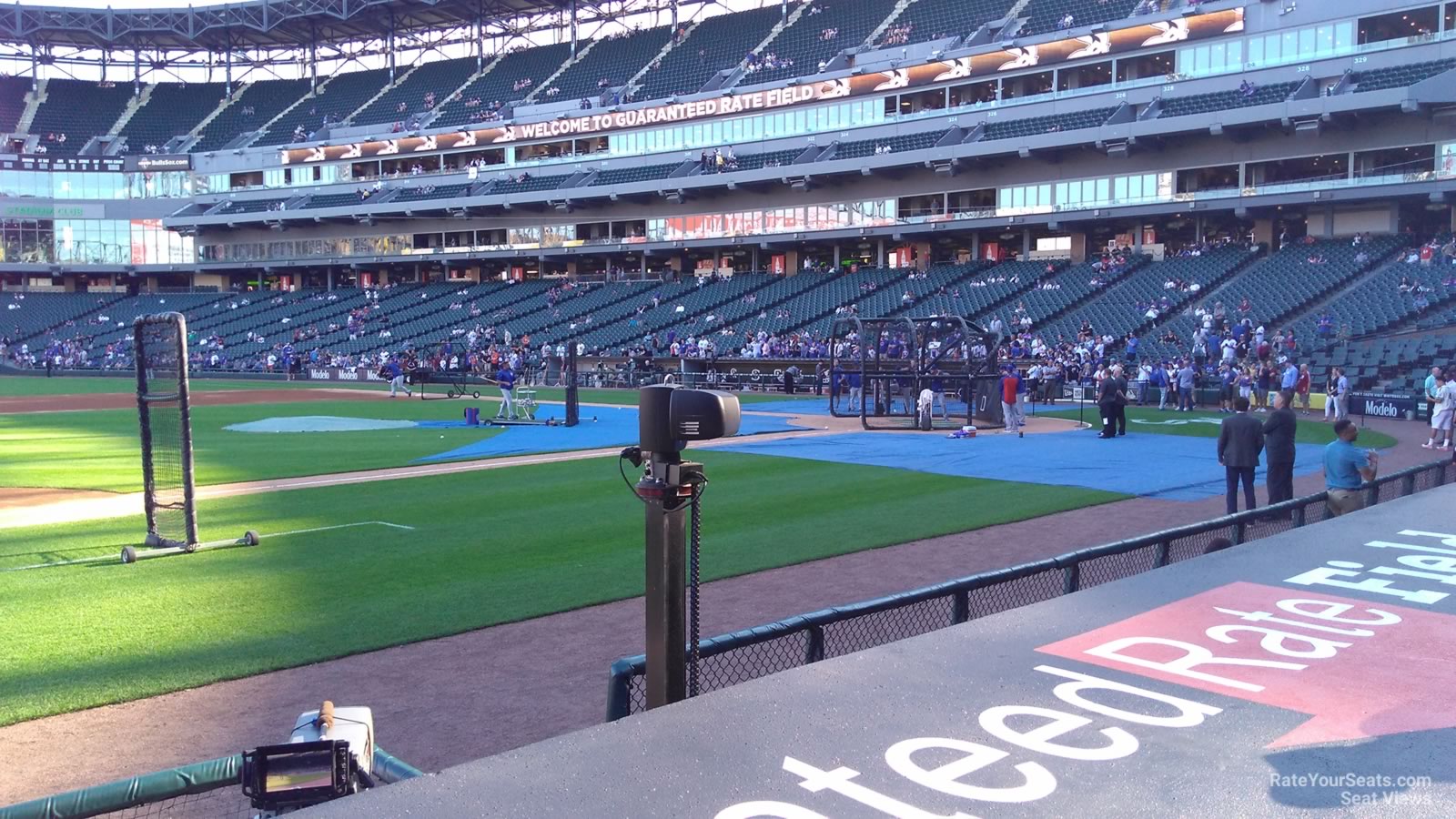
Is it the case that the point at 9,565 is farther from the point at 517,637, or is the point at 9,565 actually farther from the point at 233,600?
the point at 517,637

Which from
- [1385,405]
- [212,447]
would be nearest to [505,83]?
[212,447]

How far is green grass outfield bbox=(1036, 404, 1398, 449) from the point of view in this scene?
25031mm

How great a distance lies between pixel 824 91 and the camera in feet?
192

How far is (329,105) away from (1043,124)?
5861cm

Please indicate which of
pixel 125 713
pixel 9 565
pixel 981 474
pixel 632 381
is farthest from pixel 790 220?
pixel 125 713

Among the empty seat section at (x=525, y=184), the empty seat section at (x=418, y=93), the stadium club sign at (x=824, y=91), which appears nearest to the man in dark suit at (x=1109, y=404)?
the stadium club sign at (x=824, y=91)

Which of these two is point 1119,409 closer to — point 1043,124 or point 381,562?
point 381,562

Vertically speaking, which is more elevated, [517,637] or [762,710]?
[762,710]

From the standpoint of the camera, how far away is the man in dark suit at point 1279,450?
1318cm

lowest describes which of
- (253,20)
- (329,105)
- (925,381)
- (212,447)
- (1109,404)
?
(212,447)

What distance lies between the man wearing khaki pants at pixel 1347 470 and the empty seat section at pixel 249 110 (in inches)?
3497

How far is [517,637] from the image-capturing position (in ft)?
28.8

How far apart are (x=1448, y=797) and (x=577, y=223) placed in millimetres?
68087

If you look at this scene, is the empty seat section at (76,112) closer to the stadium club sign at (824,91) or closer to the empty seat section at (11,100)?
the empty seat section at (11,100)
